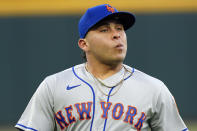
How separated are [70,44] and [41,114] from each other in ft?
21.0

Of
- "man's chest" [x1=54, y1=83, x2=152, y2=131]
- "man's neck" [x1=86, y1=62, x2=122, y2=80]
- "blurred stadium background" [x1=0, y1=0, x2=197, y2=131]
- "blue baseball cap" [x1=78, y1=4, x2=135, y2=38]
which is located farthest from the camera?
"blurred stadium background" [x1=0, y1=0, x2=197, y2=131]

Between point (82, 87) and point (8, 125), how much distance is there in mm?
6359

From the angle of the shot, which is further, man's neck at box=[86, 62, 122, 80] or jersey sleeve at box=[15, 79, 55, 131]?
man's neck at box=[86, 62, 122, 80]

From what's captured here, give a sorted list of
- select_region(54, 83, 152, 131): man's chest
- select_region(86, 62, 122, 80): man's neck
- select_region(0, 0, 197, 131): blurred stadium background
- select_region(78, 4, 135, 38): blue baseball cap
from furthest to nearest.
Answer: select_region(0, 0, 197, 131): blurred stadium background
select_region(86, 62, 122, 80): man's neck
select_region(78, 4, 135, 38): blue baseball cap
select_region(54, 83, 152, 131): man's chest

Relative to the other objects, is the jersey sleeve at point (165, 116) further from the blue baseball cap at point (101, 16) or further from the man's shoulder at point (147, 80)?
the blue baseball cap at point (101, 16)

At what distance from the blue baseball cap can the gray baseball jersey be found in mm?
413

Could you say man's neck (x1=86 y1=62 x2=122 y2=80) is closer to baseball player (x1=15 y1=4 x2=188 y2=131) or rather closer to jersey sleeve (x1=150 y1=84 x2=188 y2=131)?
baseball player (x1=15 y1=4 x2=188 y2=131)

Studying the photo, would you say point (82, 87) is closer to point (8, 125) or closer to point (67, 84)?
point (67, 84)

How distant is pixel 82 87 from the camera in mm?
3455

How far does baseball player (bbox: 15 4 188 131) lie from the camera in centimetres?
332

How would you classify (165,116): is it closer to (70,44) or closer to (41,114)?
(41,114)

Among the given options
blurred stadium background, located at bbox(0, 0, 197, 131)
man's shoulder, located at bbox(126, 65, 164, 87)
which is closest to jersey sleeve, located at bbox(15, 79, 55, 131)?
man's shoulder, located at bbox(126, 65, 164, 87)

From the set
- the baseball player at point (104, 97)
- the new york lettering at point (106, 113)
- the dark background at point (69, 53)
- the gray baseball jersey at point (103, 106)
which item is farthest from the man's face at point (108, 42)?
the dark background at point (69, 53)

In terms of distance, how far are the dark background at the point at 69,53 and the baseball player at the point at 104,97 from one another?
6.12m
